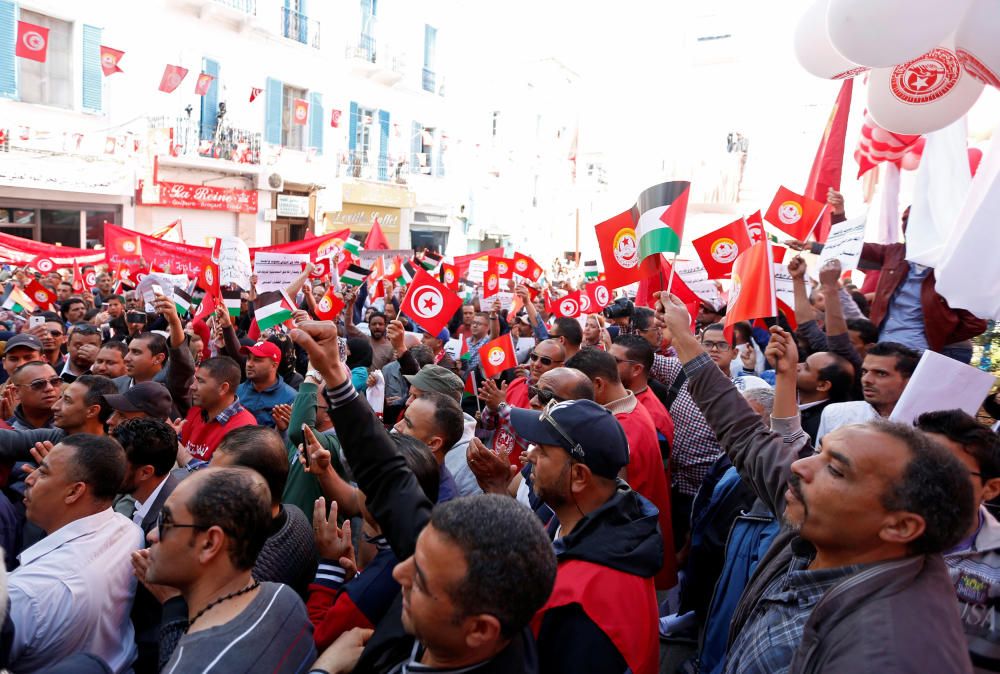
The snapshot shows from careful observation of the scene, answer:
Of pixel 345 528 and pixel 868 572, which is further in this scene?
pixel 345 528

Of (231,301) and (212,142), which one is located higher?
(212,142)

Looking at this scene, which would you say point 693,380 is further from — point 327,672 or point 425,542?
point 327,672

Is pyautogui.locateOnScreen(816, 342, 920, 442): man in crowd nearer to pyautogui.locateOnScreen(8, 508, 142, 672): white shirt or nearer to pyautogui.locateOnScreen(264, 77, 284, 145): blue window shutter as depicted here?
pyautogui.locateOnScreen(8, 508, 142, 672): white shirt

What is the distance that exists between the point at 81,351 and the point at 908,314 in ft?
21.4

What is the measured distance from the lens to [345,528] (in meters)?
2.64

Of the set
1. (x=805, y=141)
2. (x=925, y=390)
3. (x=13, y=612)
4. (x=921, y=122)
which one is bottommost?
(x=13, y=612)

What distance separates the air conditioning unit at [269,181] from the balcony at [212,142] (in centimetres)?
38

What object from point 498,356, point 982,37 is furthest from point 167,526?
point 498,356

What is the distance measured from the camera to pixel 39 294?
9.31m

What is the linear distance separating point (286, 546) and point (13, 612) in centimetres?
84

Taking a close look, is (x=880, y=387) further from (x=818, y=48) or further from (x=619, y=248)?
(x=619, y=248)

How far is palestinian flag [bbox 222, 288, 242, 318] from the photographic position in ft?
23.7

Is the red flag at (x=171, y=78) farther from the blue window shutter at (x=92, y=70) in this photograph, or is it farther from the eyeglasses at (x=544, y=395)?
the eyeglasses at (x=544, y=395)

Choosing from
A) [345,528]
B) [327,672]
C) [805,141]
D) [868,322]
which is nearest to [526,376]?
[868,322]
